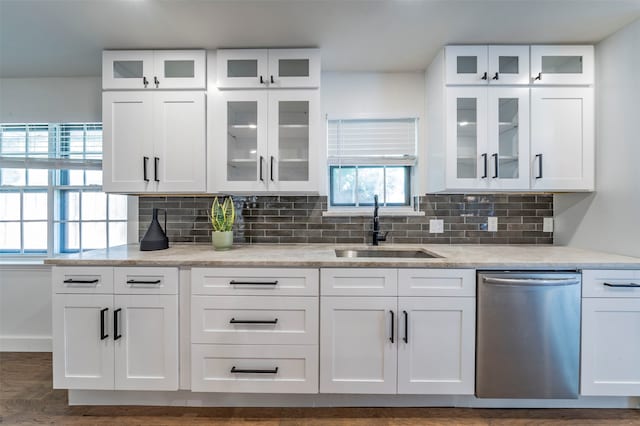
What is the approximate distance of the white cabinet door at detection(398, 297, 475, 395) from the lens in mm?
1741

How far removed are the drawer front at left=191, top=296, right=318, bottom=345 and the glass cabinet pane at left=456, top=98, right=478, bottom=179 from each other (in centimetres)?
141

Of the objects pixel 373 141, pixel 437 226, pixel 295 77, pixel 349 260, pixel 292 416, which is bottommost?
pixel 292 416

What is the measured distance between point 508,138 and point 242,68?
1969 mm

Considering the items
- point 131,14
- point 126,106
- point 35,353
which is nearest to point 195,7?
point 131,14

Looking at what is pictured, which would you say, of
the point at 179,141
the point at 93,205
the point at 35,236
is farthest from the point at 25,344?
the point at 179,141

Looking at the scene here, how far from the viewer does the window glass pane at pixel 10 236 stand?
9.09 feet

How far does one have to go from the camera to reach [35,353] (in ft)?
8.41

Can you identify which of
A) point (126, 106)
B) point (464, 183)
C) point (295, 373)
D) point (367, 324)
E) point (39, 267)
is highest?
point (126, 106)

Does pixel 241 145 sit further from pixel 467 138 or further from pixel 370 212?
pixel 467 138

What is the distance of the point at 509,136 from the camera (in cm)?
211

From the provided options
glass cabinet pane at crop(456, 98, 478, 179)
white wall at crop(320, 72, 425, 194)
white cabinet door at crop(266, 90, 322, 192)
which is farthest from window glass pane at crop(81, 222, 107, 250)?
glass cabinet pane at crop(456, 98, 478, 179)

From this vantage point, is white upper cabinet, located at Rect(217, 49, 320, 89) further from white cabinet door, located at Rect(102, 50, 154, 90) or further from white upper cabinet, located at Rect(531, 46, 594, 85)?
white upper cabinet, located at Rect(531, 46, 594, 85)

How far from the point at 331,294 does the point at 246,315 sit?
1.72 feet

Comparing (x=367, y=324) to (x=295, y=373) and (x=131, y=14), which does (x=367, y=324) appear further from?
(x=131, y=14)
